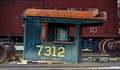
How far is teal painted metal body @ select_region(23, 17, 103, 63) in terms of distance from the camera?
7.89 meters

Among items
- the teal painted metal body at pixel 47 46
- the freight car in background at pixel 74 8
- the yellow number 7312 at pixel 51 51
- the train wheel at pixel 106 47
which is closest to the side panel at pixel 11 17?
the freight car in background at pixel 74 8

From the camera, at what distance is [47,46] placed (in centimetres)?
795

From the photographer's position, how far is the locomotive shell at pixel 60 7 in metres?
15.8

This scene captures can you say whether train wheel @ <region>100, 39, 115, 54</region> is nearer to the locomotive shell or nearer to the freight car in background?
the freight car in background

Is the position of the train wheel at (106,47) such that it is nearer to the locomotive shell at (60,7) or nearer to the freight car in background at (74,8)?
the freight car in background at (74,8)

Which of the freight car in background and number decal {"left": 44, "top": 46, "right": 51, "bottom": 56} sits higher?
the freight car in background

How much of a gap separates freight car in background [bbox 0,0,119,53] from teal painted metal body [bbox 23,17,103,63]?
297 inches

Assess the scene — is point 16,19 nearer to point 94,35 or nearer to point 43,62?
point 94,35

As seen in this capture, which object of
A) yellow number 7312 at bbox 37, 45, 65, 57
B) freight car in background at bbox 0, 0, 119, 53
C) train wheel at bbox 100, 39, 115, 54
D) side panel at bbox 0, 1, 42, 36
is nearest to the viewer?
yellow number 7312 at bbox 37, 45, 65, 57

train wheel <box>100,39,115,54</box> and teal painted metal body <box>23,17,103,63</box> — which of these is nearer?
teal painted metal body <box>23,17,103,63</box>

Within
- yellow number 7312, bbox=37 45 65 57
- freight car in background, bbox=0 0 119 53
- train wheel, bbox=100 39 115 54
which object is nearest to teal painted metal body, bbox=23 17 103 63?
yellow number 7312, bbox=37 45 65 57

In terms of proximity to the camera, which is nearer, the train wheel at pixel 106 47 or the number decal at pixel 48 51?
the number decal at pixel 48 51

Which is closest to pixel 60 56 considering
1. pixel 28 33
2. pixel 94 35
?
pixel 28 33

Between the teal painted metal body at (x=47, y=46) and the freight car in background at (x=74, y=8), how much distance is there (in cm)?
755
